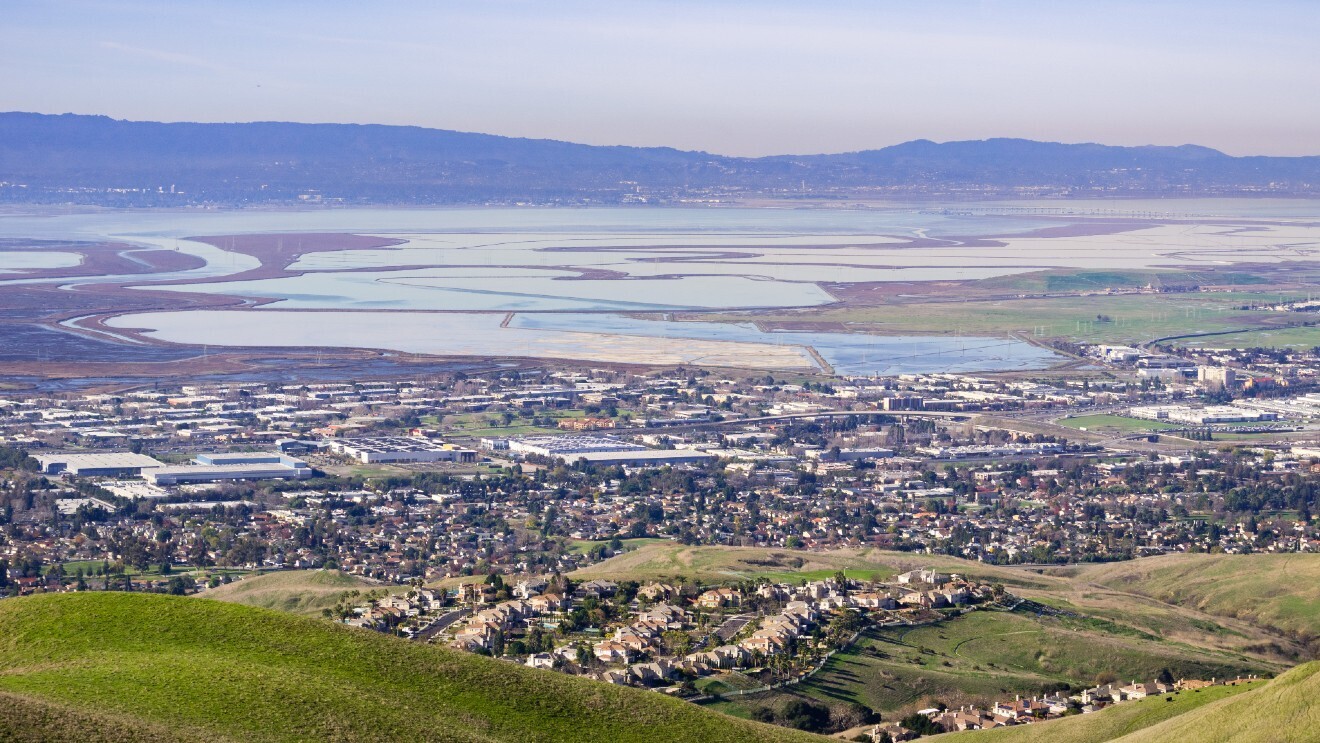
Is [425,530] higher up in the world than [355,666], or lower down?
lower down

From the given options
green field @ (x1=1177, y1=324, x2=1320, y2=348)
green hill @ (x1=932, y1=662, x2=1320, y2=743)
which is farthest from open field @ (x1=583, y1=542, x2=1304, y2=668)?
green field @ (x1=1177, y1=324, x2=1320, y2=348)

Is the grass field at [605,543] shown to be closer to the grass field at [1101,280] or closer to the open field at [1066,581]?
the open field at [1066,581]

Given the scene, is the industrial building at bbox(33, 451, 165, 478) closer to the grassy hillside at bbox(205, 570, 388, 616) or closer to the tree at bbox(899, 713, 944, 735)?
the grassy hillside at bbox(205, 570, 388, 616)

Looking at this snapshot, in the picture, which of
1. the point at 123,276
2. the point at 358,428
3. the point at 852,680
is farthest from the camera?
the point at 123,276

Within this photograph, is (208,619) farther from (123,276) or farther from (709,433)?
(123,276)

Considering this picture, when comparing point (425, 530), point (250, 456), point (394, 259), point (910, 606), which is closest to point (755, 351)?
point (250, 456)

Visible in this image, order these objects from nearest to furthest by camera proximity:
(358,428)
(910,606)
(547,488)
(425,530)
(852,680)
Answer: (852,680) → (910,606) → (425,530) → (547,488) → (358,428)

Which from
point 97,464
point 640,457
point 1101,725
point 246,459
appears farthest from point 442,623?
point 640,457
